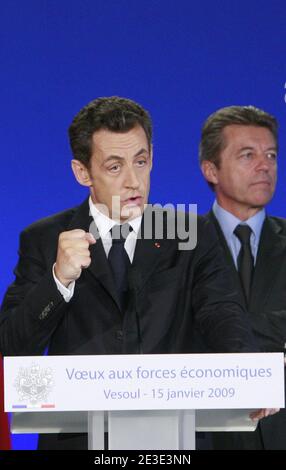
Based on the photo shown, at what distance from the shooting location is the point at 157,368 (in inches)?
125

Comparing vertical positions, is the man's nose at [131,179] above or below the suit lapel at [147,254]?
above

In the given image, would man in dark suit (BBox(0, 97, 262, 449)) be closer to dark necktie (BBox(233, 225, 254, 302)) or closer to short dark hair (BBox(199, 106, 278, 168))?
dark necktie (BBox(233, 225, 254, 302))

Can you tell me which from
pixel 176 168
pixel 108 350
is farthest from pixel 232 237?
pixel 108 350

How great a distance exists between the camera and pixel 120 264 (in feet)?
11.3

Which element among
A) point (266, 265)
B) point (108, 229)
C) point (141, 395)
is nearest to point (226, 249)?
point (266, 265)

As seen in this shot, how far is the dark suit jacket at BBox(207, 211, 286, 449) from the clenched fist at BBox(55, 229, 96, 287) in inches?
25.2

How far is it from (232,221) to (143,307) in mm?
544

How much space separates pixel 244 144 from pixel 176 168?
0.30 metres

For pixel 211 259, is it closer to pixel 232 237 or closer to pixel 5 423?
pixel 232 237

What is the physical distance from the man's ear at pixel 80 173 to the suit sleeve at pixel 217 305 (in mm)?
518

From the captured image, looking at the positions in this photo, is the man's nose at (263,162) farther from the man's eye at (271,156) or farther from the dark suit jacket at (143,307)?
the dark suit jacket at (143,307)

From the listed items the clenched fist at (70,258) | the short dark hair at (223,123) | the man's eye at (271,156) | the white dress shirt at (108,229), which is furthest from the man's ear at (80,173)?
the man's eye at (271,156)

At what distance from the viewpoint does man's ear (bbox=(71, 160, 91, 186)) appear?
141 inches

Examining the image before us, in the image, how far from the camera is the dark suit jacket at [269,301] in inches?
138
